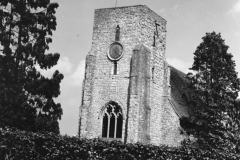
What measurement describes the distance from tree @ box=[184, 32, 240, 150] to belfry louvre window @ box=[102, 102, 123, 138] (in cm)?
536

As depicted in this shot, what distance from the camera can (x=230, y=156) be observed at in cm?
1959

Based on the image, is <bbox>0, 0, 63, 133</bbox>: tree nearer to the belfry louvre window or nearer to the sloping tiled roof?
the belfry louvre window

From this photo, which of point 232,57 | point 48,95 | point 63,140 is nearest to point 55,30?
point 48,95

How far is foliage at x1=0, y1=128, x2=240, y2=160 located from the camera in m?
16.6

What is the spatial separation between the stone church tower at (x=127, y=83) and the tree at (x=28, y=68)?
611 cm

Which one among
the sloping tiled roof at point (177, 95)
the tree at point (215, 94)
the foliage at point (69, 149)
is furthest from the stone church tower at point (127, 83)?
the foliage at point (69, 149)

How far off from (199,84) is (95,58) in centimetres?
837

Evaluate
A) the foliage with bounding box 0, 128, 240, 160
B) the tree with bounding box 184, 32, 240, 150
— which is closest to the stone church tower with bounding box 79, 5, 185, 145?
the tree with bounding box 184, 32, 240, 150

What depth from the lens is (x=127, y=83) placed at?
1078 inches

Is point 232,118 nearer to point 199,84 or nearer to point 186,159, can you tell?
point 199,84

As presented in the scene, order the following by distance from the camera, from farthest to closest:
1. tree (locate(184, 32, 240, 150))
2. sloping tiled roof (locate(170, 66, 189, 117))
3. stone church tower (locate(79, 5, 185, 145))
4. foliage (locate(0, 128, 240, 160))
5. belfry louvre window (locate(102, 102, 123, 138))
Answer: sloping tiled roof (locate(170, 66, 189, 117))
belfry louvre window (locate(102, 102, 123, 138))
stone church tower (locate(79, 5, 185, 145))
tree (locate(184, 32, 240, 150))
foliage (locate(0, 128, 240, 160))

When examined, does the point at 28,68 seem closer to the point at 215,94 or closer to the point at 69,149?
the point at 69,149

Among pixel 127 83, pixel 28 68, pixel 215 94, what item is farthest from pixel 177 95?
pixel 28 68

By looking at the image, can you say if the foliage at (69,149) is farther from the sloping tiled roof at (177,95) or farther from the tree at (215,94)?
the sloping tiled roof at (177,95)
